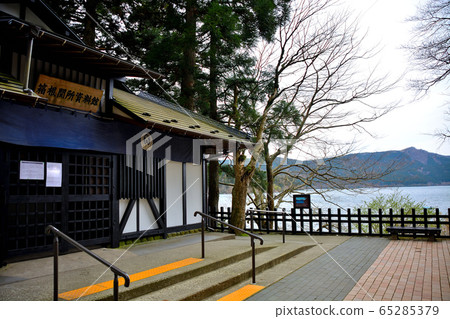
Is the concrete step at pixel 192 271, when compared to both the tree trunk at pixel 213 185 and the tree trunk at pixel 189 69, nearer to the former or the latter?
the tree trunk at pixel 213 185

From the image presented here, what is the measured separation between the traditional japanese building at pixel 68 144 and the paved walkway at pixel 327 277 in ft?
15.3

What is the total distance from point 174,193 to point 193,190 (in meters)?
1.19

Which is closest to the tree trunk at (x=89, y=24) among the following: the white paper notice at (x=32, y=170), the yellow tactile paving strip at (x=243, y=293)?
the white paper notice at (x=32, y=170)

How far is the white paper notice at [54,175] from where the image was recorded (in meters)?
6.91

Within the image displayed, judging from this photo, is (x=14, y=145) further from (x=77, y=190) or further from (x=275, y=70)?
(x=275, y=70)

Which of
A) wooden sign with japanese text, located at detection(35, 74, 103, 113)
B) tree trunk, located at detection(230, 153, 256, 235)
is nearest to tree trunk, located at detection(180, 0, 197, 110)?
tree trunk, located at detection(230, 153, 256, 235)

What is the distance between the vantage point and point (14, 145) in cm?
628

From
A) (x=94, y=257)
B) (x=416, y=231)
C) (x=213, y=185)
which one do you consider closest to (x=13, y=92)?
(x=94, y=257)

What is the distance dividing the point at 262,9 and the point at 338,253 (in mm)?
9839

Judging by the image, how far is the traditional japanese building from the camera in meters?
6.11

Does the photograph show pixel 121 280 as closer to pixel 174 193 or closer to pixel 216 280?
pixel 216 280

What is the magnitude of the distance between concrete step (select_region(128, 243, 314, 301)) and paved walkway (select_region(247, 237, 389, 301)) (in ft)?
2.09

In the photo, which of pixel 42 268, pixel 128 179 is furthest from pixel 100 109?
pixel 42 268

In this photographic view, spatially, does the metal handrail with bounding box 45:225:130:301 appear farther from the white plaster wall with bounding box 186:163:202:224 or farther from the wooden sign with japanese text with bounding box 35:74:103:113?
the white plaster wall with bounding box 186:163:202:224
